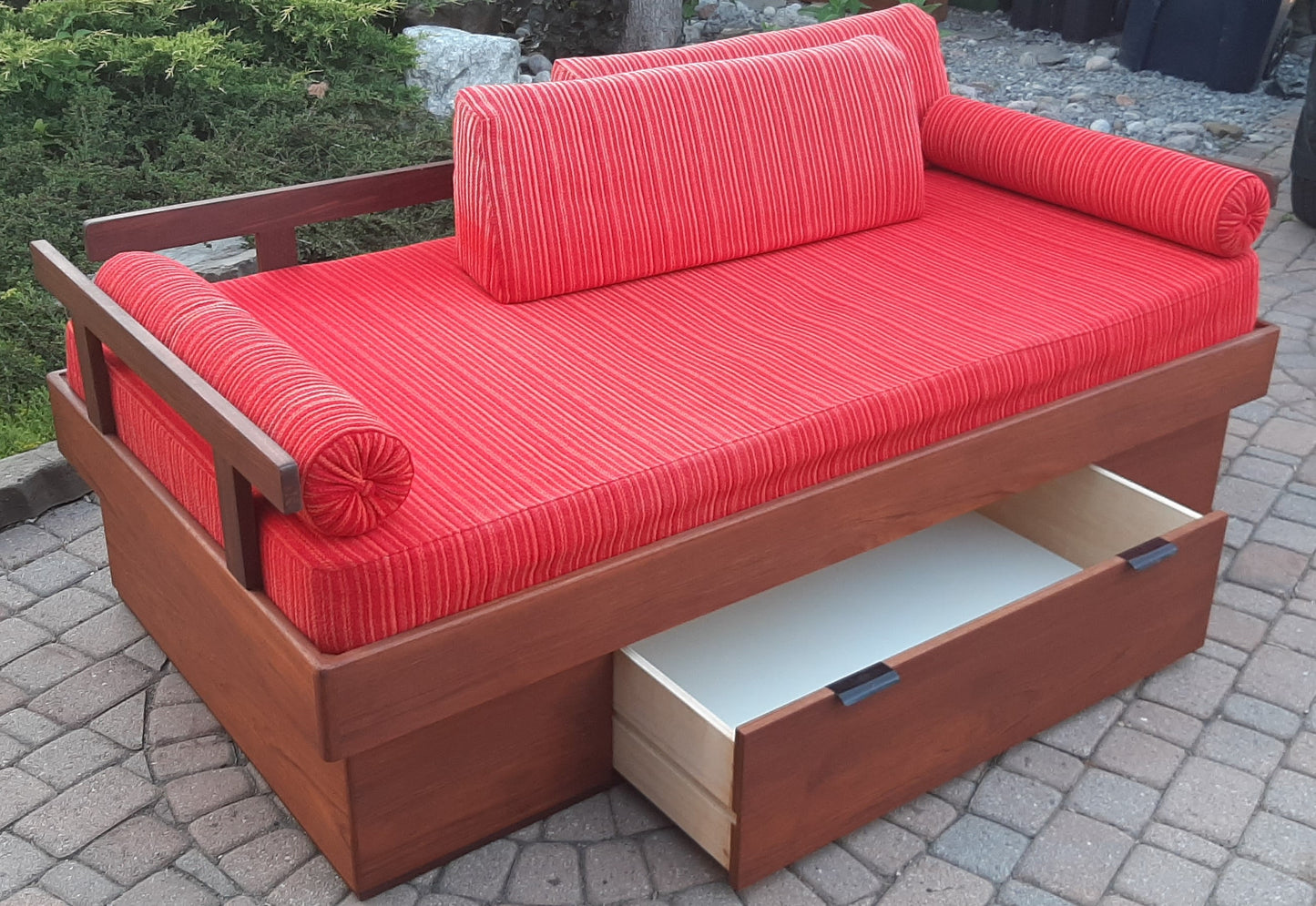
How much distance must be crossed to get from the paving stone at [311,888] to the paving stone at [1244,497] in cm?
216

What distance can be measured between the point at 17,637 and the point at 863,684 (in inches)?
68.3

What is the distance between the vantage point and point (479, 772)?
86.4 inches

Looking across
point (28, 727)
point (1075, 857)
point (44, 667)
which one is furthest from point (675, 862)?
point (44, 667)

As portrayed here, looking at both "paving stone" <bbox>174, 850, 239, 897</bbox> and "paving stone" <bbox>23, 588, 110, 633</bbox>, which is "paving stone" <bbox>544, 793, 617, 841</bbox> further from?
"paving stone" <bbox>23, 588, 110, 633</bbox>

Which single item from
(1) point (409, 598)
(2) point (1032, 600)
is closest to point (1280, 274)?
(2) point (1032, 600)

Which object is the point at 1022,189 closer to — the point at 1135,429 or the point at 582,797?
the point at 1135,429

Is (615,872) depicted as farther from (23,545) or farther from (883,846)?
(23,545)

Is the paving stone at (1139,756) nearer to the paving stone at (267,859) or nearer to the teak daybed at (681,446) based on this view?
the teak daybed at (681,446)

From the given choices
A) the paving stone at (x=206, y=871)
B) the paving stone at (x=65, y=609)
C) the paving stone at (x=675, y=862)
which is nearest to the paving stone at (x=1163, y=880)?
the paving stone at (x=675, y=862)

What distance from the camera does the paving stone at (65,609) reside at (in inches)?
111

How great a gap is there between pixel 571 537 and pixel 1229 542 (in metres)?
1.79

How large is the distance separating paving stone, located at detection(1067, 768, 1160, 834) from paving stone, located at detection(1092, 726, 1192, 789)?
0.08ft

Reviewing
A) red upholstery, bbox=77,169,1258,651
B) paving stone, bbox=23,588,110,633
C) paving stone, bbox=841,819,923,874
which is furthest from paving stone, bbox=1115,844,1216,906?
paving stone, bbox=23,588,110,633

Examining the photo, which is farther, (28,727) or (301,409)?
(28,727)
